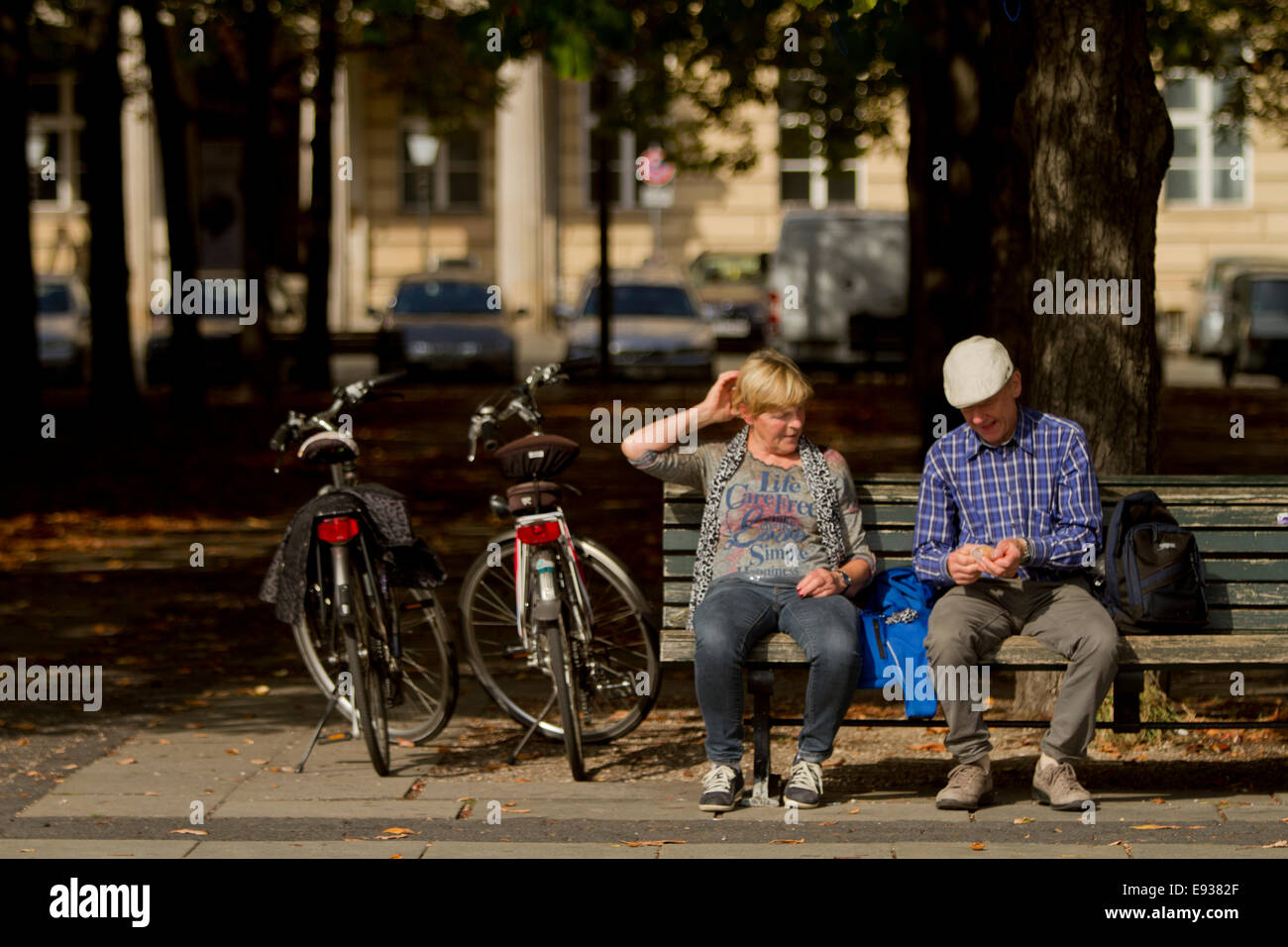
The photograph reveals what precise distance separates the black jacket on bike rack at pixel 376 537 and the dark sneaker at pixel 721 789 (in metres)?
1.33

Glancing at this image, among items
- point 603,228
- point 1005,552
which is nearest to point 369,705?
point 1005,552

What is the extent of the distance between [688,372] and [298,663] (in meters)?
19.8

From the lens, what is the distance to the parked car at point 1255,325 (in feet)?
97.9

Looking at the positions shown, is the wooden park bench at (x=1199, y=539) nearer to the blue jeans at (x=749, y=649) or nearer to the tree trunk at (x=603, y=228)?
the blue jeans at (x=749, y=649)

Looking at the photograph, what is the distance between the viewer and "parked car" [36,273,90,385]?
1127 inches

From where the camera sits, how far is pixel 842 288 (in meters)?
30.1

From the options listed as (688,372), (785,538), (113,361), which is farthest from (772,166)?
(785,538)

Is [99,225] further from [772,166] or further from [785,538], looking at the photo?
[772,166]

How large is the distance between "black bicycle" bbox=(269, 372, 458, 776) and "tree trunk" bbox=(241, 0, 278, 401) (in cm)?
1831

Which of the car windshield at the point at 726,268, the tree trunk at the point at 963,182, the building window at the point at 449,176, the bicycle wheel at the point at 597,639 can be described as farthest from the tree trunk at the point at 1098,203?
the building window at the point at 449,176

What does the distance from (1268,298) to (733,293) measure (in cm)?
941

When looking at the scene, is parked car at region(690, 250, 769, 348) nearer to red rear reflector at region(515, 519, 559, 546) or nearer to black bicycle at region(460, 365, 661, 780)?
black bicycle at region(460, 365, 661, 780)

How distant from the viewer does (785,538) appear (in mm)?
6668
